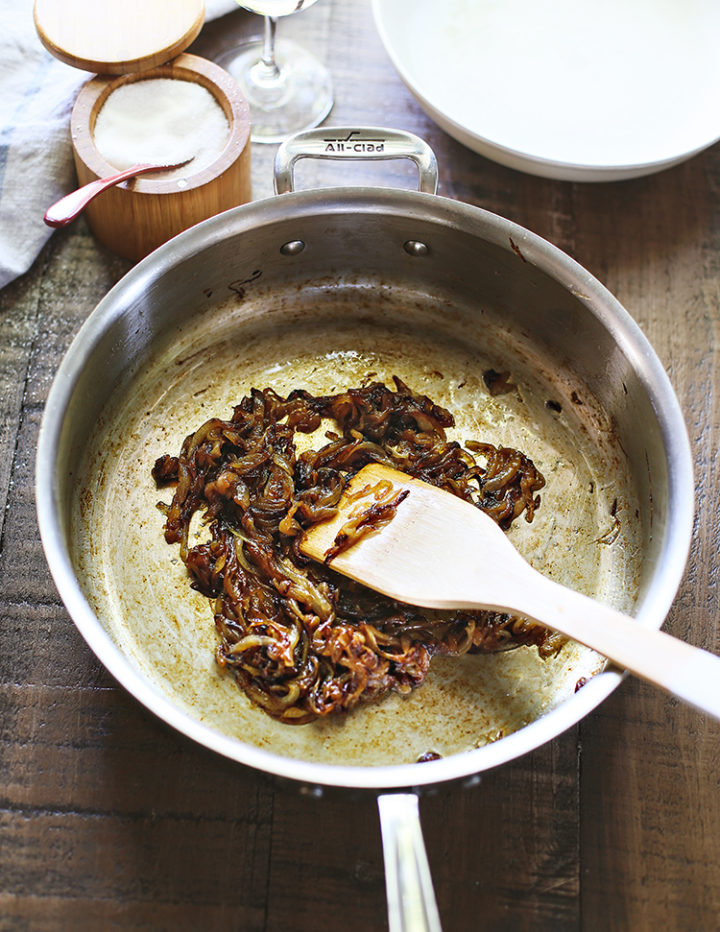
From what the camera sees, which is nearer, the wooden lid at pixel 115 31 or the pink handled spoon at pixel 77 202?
the pink handled spoon at pixel 77 202

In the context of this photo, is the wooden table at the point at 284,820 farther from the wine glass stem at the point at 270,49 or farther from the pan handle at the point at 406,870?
the wine glass stem at the point at 270,49

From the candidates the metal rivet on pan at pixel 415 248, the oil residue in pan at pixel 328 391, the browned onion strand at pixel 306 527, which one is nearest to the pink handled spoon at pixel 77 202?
the oil residue in pan at pixel 328 391

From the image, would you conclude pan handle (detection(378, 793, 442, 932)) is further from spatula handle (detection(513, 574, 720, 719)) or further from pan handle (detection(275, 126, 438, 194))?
pan handle (detection(275, 126, 438, 194))

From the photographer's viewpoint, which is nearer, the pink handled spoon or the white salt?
the pink handled spoon

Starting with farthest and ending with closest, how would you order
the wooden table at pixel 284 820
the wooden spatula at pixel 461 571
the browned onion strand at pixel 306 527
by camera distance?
the browned onion strand at pixel 306 527 < the wooden table at pixel 284 820 < the wooden spatula at pixel 461 571

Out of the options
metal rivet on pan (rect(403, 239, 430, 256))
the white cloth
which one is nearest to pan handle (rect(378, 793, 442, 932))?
metal rivet on pan (rect(403, 239, 430, 256))

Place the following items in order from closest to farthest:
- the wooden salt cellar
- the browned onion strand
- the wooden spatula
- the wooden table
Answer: the wooden spatula
the wooden table
the browned onion strand
the wooden salt cellar

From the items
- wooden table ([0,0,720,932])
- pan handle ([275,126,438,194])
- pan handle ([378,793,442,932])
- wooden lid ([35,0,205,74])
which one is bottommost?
wooden table ([0,0,720,932])
